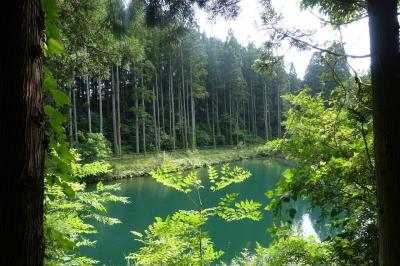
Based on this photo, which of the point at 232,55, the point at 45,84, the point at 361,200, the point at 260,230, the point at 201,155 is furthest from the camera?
the point at 232,55

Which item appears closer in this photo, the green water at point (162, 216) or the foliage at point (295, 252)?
the foliage at point (295, 252)

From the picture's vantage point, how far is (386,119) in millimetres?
1509

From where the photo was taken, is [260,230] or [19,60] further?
[260,230]

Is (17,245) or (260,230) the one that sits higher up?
(17,245)

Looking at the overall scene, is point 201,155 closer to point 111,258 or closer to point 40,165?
point 111,258

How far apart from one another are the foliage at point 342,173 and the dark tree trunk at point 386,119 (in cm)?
42

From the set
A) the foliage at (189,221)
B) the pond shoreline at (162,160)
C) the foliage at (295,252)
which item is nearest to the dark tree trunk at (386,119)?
the foliage at (189,221)

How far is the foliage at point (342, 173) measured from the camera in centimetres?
217

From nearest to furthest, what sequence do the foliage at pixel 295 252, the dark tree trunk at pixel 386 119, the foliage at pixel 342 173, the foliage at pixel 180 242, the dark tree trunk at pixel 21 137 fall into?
the dark tree trunk at pixel 21 137
the dark tree trunk at pixel 386 119
the foliage at pixel 342 173
the foliage at pixel 180 242
the foliage at pixel 295 252

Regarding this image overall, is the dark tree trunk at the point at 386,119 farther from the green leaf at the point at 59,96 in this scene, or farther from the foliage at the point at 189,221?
the green leaf at the point at 59,96

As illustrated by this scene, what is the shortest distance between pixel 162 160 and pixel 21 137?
2004 centimetres

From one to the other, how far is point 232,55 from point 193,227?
29718 mm

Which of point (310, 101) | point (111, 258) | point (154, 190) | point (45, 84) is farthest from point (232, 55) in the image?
point (45, 84)

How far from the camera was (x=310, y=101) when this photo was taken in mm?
2869
